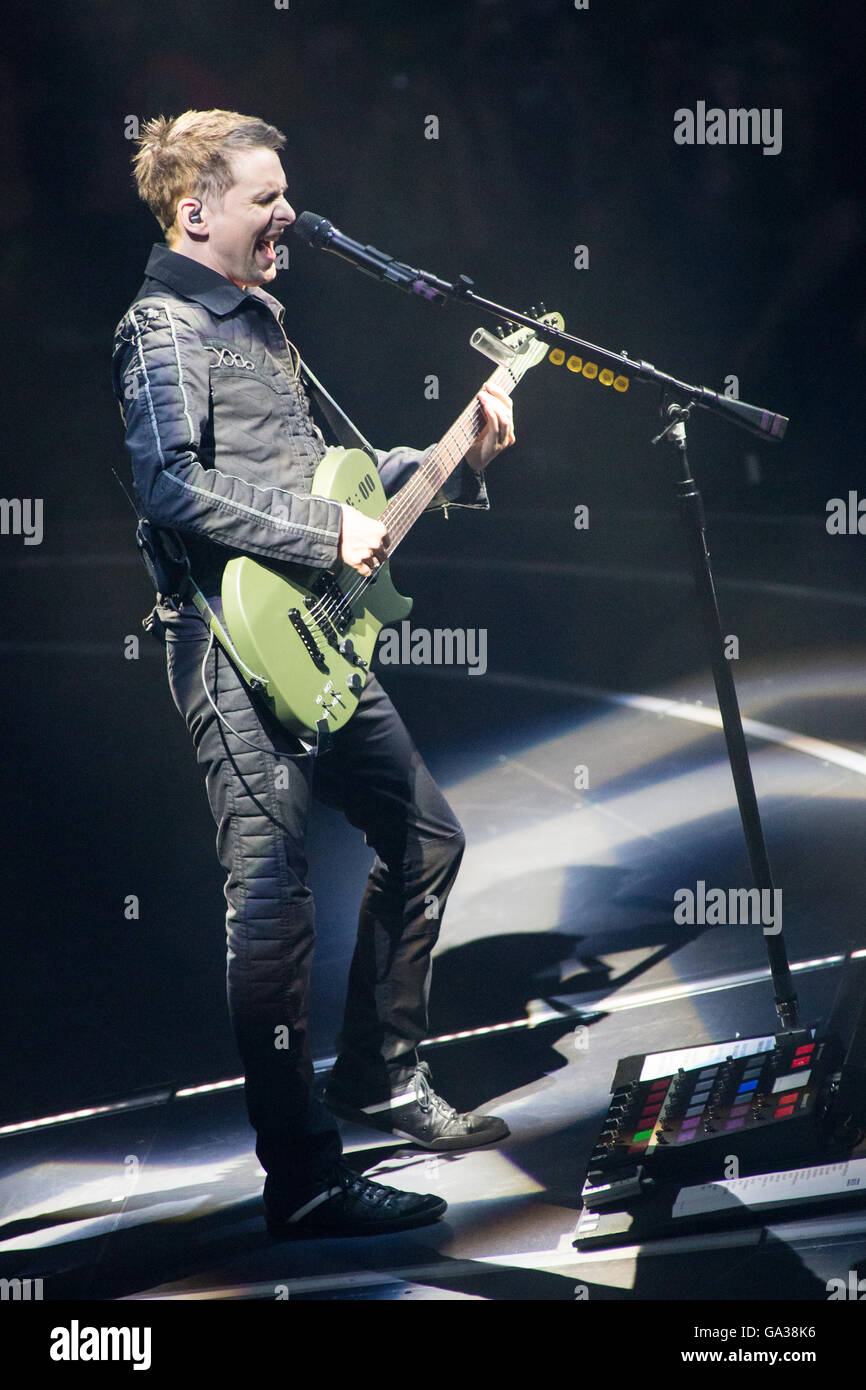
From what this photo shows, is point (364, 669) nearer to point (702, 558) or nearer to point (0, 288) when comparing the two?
point (702, 558)

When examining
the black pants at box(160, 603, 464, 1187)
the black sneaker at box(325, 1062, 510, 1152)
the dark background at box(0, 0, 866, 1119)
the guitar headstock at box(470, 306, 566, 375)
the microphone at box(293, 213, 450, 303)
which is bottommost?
the black sneaker at box(325, 1062, 510, 1152)

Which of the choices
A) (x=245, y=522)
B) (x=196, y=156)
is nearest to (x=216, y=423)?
(x=245, y=522)

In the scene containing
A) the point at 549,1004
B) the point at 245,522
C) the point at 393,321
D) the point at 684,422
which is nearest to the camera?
the point at 245,522

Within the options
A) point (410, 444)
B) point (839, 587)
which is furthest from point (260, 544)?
point (839, 587)

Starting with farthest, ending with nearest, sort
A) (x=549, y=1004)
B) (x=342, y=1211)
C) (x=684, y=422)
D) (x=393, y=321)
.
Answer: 1. (x=393, y=321)
2. (x=549, y=1004)
3. (x=684, y=422)
4. (x=342, y=1211)

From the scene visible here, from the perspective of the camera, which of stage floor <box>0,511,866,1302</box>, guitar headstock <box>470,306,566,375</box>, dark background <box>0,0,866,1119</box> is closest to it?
stage floor <box>0,511,866,1302</box>

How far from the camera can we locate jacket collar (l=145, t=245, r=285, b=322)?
2.55m

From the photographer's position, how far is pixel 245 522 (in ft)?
7.93

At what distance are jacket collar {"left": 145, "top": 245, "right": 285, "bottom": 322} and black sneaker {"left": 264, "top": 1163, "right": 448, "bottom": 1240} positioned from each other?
5.77 ft

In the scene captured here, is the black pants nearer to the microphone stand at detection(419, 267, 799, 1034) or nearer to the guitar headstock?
the microphone stand at detection(419, 267, 799, 1034)

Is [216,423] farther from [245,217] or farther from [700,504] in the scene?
[700,504]

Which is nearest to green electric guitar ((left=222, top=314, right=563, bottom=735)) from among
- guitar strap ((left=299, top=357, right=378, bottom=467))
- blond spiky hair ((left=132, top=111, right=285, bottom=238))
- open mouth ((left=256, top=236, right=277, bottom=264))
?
guitar strap ((left=299, top=357, right=378, bottom=467))

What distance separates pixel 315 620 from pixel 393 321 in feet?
9.54

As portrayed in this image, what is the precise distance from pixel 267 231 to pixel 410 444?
3074mm
